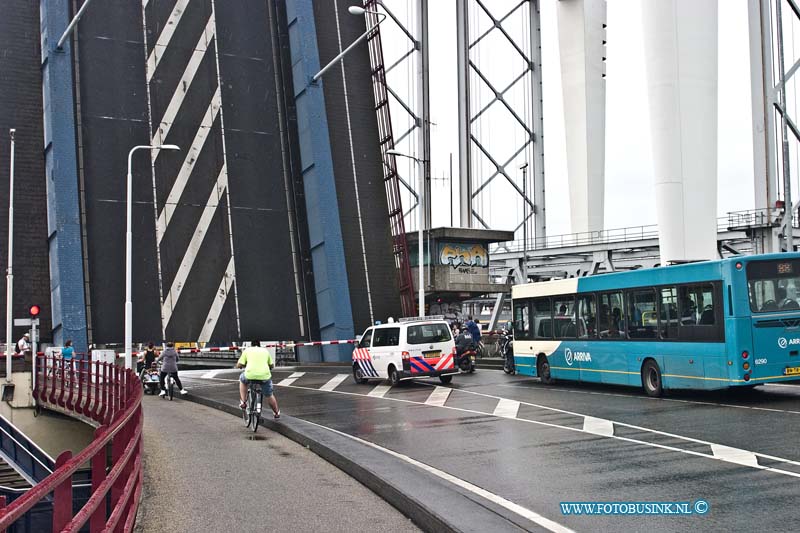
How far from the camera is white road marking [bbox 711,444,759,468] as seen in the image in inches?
384

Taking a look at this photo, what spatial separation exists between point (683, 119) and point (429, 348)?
1536 centimetres

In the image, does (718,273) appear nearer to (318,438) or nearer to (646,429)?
(646,429)

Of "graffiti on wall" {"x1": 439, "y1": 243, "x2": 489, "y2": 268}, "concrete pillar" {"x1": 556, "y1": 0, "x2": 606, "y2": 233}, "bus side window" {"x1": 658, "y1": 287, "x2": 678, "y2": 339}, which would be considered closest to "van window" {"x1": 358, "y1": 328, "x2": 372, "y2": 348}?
"bus side window" {"x1": 658, "y1": 287, "x2": 678, "y2": 339}

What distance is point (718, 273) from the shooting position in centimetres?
1648

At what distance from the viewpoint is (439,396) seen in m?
20.0

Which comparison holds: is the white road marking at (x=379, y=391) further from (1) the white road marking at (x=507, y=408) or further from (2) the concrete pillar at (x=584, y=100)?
(2) the concrete pillar at (x=584, y=100)

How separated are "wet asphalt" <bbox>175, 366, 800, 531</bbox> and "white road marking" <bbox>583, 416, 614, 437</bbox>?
27 millimetres

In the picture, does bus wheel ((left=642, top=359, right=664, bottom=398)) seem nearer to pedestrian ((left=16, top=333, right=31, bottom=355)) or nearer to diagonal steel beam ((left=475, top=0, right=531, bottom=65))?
pedestrian ((left=16, top=333, right=31, bottom=355))

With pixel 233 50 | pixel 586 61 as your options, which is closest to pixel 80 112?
pixel 233 50

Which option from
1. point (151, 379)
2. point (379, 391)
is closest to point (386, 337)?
point (379, 391)

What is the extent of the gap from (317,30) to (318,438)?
26886 millimetres

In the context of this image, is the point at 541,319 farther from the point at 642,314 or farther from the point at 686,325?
the point at 686,325

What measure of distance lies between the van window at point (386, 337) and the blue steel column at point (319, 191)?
947cm

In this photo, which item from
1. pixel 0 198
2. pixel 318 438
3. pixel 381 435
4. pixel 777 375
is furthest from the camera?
pixel 0 198
